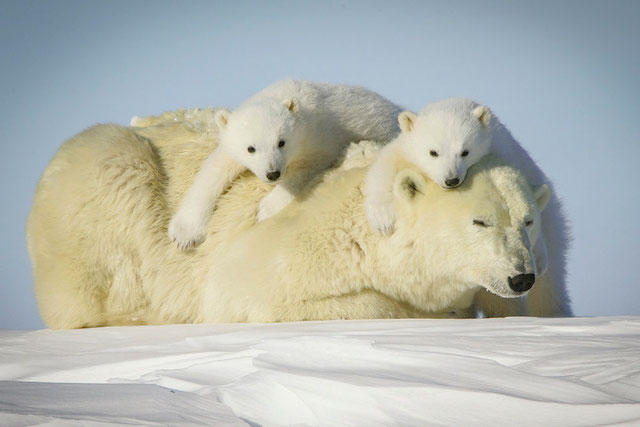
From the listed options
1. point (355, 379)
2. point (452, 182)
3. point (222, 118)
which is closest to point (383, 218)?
point (452, 182)

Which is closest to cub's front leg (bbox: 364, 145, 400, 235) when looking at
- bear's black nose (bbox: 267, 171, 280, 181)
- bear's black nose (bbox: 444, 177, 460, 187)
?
bear's black nose (bbox: 444, 177, 460, 187)

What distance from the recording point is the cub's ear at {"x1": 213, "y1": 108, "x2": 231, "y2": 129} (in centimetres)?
702

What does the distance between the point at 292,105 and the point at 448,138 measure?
5.60 ft

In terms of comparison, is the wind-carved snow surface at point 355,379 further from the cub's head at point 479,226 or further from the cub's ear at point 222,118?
the cub's ear at point 222,118

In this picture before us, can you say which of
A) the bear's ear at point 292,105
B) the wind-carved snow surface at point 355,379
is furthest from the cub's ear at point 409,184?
the bear's ear at point 292,105

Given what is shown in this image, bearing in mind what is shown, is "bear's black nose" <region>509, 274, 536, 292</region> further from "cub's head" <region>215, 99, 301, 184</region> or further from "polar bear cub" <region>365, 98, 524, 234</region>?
"cub's head" <region>215, 99, 301, 184</region>

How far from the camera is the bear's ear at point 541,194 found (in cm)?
550

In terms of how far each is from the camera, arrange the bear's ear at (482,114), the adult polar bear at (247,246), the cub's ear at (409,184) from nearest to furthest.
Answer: the adult polar bear at (247,246) → the cub's ear at (409,184) → the bear's ear at (482,114)

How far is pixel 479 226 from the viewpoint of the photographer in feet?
17.1

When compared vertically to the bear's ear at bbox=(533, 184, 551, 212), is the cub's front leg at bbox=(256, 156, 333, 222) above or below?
below

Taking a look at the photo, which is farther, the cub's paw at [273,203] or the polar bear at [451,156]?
the cub's paw at [273,203]

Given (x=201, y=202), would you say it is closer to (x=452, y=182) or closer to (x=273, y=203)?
(x=273, y=203)

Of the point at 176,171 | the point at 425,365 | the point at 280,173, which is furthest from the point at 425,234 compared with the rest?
the point at 176,171

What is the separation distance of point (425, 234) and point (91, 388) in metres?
2.59
